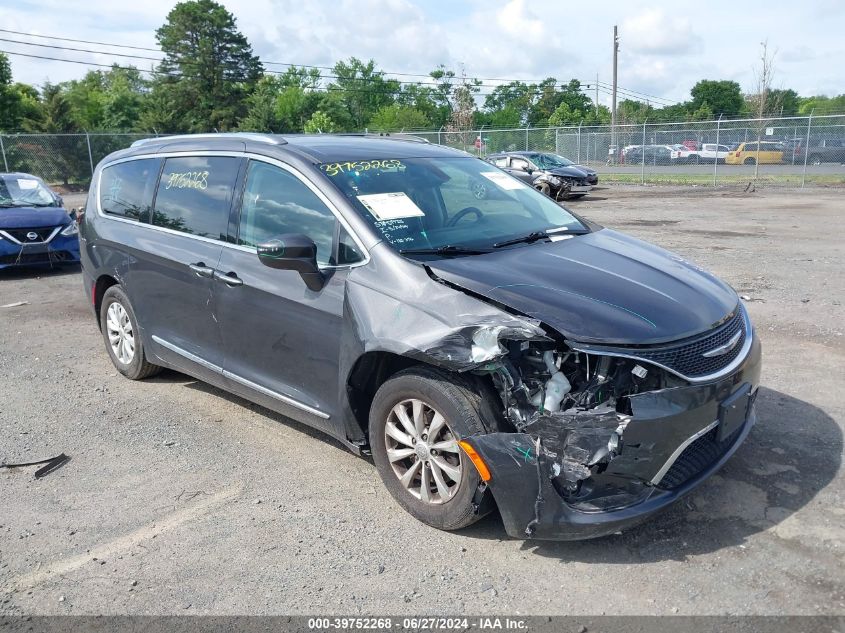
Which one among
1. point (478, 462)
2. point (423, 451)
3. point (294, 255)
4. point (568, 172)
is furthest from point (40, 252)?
point (568, 172)

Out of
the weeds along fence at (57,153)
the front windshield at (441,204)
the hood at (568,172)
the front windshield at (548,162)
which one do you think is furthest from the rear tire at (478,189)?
the weeds along fence at (57,153)

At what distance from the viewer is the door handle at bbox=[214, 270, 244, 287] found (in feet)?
14.4

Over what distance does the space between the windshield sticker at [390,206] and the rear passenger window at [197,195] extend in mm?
1070

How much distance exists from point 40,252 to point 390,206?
849 centimetres

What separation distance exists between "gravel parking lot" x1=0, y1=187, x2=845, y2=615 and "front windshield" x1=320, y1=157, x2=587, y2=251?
144 centimetres

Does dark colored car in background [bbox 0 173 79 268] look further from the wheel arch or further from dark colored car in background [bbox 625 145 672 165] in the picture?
dark colored car in background [bbox 625 145 672 165]

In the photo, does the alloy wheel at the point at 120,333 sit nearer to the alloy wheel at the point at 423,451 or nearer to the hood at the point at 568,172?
the alloy wheel at the point at 423,451

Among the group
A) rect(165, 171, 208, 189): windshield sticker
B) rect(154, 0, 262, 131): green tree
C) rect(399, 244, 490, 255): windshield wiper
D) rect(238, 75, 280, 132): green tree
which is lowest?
rect(399, 244, 490, 255): windshield wiper

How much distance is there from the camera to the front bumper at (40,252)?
34.0 feet

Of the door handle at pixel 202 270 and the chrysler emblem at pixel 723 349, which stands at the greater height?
the door handle at pixel 202 270

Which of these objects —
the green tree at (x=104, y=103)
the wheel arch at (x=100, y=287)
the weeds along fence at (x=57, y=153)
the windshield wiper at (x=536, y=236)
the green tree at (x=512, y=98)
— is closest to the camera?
the windshield wiper at (x=536, y=236)

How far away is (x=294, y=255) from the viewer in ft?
12.4

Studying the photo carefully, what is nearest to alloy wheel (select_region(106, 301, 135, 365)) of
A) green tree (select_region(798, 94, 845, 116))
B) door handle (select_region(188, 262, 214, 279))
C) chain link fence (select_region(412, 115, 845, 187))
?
door handle (select_region(188, 262, 214, 279))

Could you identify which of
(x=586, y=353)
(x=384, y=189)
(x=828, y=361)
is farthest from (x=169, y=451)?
(x=828, y=361)
